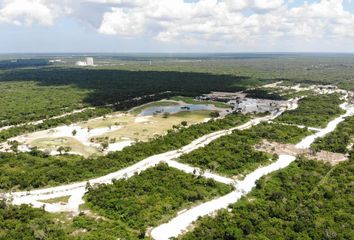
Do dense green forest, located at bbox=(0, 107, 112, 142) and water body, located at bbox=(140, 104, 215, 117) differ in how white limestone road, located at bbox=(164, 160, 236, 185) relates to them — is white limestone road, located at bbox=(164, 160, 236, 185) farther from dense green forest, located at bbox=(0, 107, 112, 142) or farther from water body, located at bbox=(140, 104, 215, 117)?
water body, located at bbox=(140, 104, 215, 117)

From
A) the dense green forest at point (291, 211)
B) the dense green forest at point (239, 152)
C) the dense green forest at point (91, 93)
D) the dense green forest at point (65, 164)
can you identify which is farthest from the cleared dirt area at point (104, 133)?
the dense green forest at point (291, 211)

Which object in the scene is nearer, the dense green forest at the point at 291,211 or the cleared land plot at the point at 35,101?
the dense green forest at the point at 291,211

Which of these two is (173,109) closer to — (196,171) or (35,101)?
(35,101)

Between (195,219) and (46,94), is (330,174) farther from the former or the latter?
(46,94)

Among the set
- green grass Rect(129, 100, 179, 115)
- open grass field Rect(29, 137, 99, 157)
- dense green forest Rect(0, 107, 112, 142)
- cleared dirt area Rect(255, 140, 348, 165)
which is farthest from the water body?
cleared dirt area Rect(255, 140, 348, 165)

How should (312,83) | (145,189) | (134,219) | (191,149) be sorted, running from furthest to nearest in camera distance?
(312,83) → (191,149) → (145,189) → (134,219)

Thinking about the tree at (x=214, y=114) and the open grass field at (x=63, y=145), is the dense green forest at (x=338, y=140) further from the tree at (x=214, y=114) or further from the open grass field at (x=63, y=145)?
the open grass field at (x=63, y=145)

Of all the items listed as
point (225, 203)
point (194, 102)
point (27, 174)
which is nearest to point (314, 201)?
point (225, 203)
